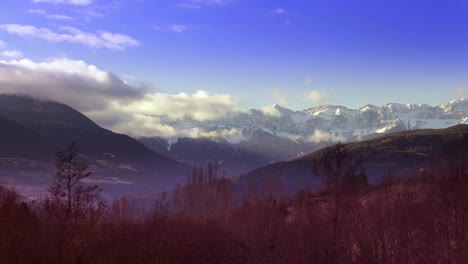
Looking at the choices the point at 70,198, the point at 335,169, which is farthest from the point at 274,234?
the point at 70,198

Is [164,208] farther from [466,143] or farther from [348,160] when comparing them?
[466,143]

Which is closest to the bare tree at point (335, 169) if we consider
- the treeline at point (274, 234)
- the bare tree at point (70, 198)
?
the treeline at point (274, 234)

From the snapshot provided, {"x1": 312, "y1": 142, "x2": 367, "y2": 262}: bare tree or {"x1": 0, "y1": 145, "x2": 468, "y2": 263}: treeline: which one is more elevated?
{"x1": 312, "y1": 142, "x2": 367, "y2": 262}: bare tree

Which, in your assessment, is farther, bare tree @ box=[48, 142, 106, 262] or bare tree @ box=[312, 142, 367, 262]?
bare tree @ box=[312, 142, 367, 262]

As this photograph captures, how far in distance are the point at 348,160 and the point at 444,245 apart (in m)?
21.5

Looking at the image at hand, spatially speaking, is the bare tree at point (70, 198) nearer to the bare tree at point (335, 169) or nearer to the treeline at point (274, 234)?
the treeline at point (274, 234)

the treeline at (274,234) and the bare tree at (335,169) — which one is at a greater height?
the bare tree at (335,169)

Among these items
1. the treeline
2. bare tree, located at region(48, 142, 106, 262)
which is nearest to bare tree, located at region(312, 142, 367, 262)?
the treeline

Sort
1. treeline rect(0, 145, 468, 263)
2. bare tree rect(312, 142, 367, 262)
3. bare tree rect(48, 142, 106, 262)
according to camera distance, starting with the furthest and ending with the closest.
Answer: bare tree rect(312, 142, 367, 262)
bare tree rect(48, 142, 106, 262)
treeline rect(0, 145, 468, 263)

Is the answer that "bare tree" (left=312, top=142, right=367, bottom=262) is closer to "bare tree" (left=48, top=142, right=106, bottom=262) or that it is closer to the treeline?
the treeline

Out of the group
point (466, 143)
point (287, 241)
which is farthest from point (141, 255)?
point (466, 143)

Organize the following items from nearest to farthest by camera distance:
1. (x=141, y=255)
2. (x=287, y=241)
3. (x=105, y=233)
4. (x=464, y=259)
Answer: (x=464, y=259) < (x=141, y=255) < (x=287, y=241) < (x=105, y=233)

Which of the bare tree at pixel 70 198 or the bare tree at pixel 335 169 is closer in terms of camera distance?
the bare tree at pixel 70 198

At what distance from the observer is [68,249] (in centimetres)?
3794
